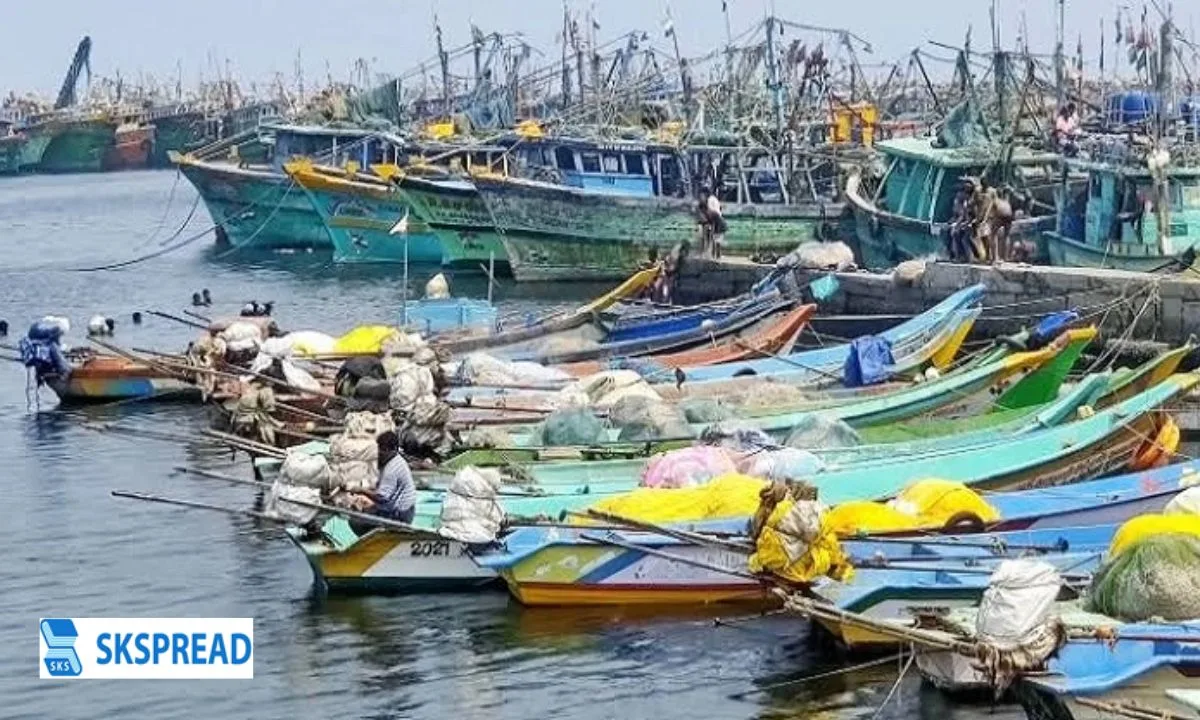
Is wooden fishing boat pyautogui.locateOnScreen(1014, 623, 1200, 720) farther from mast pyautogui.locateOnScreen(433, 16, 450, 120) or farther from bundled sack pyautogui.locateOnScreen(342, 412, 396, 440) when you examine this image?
mast pyautogui.locateOnScreen(433, 16, 450, 120)

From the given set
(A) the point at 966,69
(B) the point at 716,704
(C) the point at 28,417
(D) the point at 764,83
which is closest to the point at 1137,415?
(B) the point at 716,704

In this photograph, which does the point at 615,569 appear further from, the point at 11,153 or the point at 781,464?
the point at 11,153

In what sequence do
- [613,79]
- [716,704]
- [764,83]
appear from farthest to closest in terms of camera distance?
[613,79] < [764,83] < [716,704]

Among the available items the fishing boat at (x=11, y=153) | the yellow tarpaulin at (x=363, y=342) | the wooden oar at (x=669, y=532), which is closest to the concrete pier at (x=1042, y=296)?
the yellow tarpaulin at (x=363, y=342)

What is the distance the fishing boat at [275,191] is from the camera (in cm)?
6431

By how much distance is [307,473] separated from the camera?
19.4 m

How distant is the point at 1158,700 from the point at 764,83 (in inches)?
1585

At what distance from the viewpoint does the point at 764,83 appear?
53.2m

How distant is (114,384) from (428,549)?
14169 mm

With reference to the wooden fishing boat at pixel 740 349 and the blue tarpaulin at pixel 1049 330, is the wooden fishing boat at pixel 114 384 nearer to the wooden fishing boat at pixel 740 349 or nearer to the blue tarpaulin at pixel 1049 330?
the wooden fishing boat at pixel 740 349

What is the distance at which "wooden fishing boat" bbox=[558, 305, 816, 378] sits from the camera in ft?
98.0

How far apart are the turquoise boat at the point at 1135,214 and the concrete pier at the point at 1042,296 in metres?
0.90

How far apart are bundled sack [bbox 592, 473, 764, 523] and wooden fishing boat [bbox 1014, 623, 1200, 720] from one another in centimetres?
502

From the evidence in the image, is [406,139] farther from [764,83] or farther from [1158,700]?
[1158,700]
